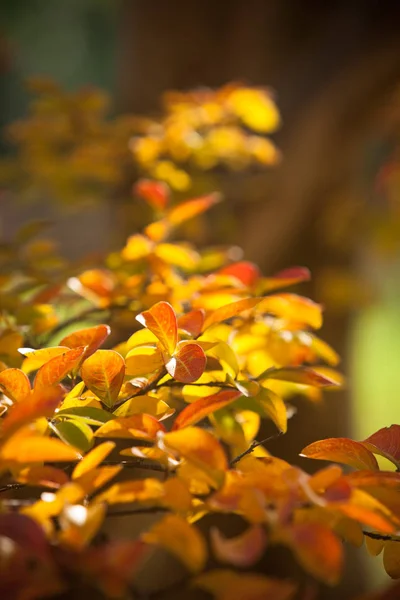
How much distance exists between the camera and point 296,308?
0.86m

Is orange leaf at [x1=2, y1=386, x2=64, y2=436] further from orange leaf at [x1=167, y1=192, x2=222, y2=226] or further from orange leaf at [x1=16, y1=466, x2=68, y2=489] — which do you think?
orange leaf at [x1=167, y1=192, x2=222, y2=226]

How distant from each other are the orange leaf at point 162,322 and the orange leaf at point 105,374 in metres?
0.05

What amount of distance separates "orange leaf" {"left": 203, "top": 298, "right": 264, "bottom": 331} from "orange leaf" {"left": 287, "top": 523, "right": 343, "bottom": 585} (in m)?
0.30

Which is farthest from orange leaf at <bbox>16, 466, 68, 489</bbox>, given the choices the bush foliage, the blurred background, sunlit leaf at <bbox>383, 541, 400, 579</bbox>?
the blurred background

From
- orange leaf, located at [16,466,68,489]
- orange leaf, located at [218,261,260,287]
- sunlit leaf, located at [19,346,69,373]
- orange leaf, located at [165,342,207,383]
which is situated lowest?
orange leaf, located at [16,466,68,489]

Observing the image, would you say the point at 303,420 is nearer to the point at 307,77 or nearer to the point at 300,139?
the point at 300,139

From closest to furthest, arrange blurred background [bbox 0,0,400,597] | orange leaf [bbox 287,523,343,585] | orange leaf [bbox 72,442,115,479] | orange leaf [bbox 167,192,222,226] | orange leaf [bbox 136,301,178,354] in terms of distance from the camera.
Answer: orange leaf [bbox 287,523,343,585]
orange leaf [bbox 72,442,115,479]
orange leaf [bbox 136,301,178,354]
orange leaf [bbox 167,192,222,226]
blurred background [bbox 0,0,400,597]

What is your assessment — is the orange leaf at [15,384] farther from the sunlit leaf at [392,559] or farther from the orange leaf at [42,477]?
the sunlit leaf at [392,559]

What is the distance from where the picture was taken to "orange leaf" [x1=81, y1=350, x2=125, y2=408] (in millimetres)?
637

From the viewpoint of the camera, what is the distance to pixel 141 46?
2346 millimetres

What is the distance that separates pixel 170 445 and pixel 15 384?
0.63ft

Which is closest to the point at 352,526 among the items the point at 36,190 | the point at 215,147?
the point at 215,147

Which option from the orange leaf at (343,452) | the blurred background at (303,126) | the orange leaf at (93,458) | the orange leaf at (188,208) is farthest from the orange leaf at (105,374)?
the blurred background at (303,126)

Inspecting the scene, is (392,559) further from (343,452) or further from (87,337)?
(87,337)
